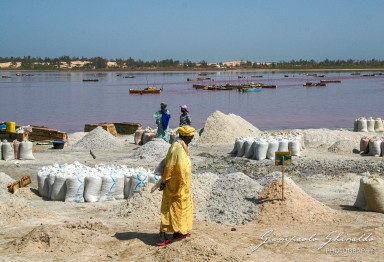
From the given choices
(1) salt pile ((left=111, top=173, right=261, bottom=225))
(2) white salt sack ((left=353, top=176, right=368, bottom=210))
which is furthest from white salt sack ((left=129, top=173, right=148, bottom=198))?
(2) white salt sack ((left=353, top=176, right=368, bottom=210))

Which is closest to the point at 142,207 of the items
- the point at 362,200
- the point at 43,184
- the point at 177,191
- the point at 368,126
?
the point at 177,191

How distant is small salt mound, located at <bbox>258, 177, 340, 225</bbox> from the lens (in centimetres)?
777

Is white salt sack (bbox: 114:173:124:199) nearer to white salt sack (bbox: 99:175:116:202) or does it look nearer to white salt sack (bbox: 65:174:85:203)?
white salt sack (bbox: 99:175:116:202)

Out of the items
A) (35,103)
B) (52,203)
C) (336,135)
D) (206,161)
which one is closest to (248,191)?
(52,203)

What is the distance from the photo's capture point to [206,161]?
1378 cm

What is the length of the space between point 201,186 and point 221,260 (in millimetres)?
2579

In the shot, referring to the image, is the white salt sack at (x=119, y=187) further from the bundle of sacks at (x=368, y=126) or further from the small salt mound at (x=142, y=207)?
the bundle of sacks at (x=368, y=126)

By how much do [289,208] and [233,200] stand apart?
2.71 ft

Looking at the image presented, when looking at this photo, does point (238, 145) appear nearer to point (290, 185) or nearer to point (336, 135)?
point (336, 135)

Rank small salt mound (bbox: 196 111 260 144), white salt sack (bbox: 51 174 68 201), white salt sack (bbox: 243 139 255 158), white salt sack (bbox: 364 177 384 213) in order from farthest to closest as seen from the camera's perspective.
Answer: small salt mound (bbox: 196 111 260 144) → white salt sack (bbox: 243 139 255 158) → white salt sack (bbox: 51 174 68 201) → white salt sack (bbox: 364 177 384 213)

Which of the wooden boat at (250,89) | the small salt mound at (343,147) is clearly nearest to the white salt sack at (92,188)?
the small salt mound at (343,147)

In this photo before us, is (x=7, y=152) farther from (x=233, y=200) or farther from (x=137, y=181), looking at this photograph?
(x=233, y=200)

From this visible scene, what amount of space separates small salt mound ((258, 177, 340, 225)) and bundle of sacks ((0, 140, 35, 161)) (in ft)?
22.9

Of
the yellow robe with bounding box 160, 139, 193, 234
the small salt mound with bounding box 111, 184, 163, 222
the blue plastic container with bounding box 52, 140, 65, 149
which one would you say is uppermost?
the yellow robe with bounding box 160, 139, 193, 234
